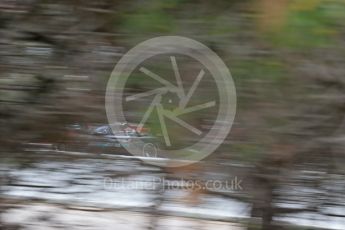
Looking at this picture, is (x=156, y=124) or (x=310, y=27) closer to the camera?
(x=310, y=27)

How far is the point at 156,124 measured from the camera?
2.44m

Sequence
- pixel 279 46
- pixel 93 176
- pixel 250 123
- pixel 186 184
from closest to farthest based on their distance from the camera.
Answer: pixel 279 46 → pixel 250 123 → pixel 186 184 → pixel 93 176

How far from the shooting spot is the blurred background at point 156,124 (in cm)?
232

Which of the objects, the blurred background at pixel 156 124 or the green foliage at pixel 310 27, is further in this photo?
the blurred background at pixel 156 124

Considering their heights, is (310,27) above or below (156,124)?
above

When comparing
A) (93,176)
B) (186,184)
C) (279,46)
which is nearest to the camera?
(279,46)

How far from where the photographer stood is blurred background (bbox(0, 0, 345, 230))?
232cm

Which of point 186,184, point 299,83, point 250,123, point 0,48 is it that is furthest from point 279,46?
point 0,48

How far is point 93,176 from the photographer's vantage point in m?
2.83

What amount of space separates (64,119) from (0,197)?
24.9 inches

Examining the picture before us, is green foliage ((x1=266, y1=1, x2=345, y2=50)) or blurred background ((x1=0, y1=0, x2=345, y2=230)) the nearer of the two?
green foliage ((x1=266, y1=1, x2=345, y2=50))

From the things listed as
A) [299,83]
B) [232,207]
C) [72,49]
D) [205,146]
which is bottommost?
[232,207]

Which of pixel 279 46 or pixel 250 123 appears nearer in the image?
pixel 279 46

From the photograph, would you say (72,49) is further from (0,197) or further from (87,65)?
(0,197)
